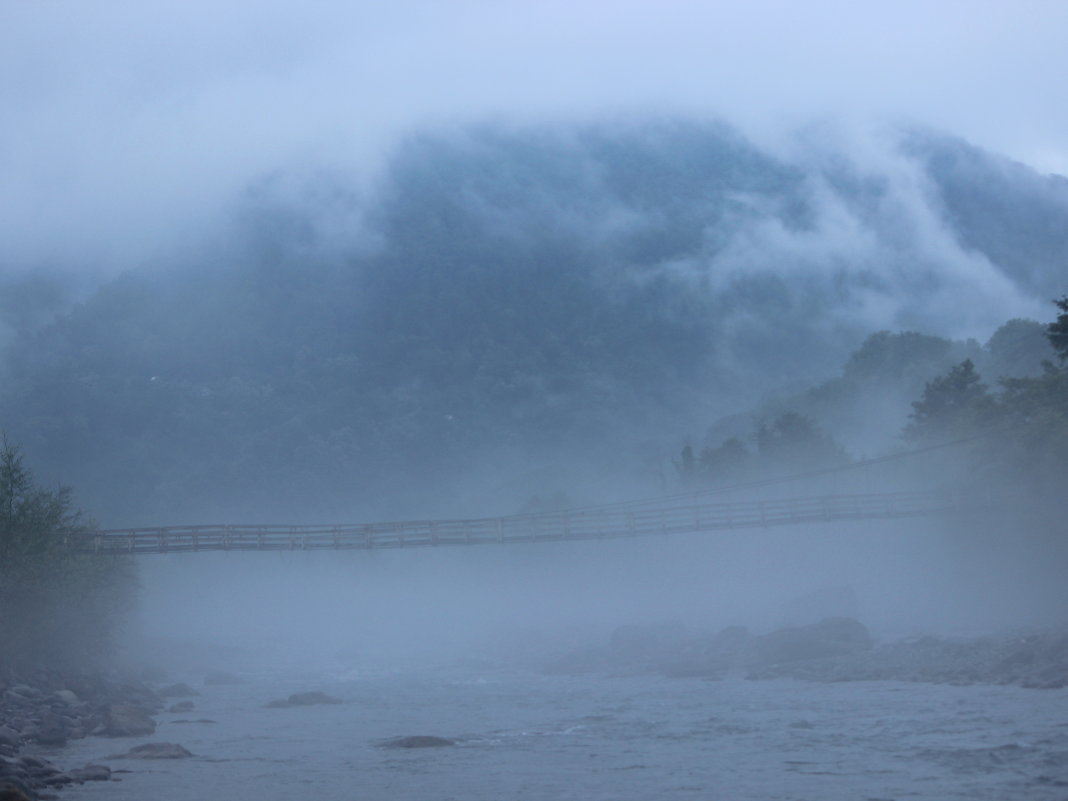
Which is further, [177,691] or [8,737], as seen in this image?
[177,691]

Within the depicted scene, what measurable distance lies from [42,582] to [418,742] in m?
15.4

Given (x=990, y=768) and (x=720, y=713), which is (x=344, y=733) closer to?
(x=720, y=713)

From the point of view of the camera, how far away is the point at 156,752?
61.5ft

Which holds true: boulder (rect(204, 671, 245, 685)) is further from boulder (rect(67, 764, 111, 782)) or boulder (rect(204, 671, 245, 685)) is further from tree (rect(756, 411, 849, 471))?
tree (rect(756, 411, 849, 471))

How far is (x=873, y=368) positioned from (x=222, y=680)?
6010 centimetres

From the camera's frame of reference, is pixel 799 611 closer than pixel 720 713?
No

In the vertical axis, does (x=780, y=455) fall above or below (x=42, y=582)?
above

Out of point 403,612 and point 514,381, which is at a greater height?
point 514,381

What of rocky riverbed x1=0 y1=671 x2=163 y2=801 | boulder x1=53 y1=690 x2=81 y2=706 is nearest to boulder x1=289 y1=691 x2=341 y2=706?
rocky riverbed x1=0 y1=671 x2=163 y2=801

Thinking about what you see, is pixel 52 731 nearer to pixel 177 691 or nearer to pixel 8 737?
pixel 8 737

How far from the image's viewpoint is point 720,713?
22469 mm

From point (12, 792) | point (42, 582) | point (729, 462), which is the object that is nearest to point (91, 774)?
point (12, 792)

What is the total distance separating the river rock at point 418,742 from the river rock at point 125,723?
5.57 metres

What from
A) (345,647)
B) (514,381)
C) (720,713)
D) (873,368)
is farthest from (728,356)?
(720,713)
